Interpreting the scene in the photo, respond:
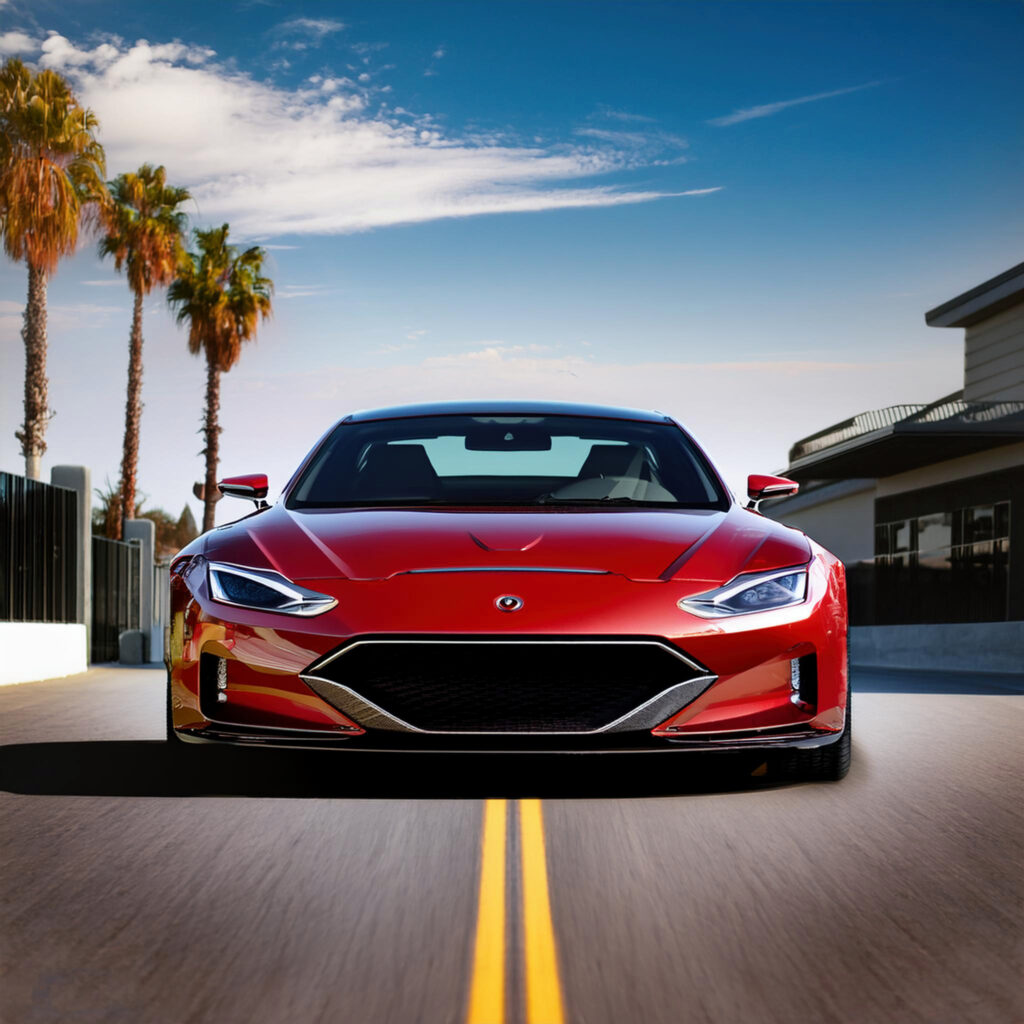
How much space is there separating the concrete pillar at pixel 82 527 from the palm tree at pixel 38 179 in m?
11.2

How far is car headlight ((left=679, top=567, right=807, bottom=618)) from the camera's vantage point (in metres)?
4.85

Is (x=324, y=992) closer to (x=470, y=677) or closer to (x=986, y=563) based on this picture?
(x=470, y=677)

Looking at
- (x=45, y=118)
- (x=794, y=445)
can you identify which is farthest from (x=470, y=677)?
(x=794, y=445)

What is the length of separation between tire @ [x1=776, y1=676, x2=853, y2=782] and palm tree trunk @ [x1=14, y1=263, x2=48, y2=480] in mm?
26264

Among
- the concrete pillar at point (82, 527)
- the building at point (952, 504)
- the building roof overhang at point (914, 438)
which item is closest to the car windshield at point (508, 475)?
the concrete pillar at point (82, 527)

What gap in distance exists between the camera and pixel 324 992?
10.9 ft

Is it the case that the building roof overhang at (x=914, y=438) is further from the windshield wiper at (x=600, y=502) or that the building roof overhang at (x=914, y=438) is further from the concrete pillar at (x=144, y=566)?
the windshield wiper at (x=600, y=502)

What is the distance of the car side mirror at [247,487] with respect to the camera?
256 inches

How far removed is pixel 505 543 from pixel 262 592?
0.87 metres

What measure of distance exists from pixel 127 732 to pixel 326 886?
13.4 feet

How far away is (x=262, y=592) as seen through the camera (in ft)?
16.3

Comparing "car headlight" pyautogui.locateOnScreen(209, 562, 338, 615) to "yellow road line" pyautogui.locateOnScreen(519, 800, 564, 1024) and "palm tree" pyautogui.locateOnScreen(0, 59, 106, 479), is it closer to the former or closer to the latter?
"yellow road line" pyautogui.locateOnScreen(519, 800, 564, 1024)

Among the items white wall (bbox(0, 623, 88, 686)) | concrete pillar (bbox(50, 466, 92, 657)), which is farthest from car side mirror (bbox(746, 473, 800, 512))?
concrete pillar (bbox(50, 466, 92, 657))

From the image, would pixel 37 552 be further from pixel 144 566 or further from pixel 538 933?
pixel 538 933
